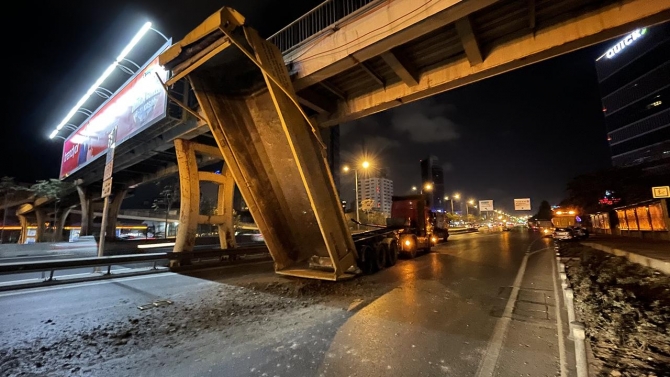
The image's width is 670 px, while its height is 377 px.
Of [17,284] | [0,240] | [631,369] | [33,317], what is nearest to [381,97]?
[631,369]

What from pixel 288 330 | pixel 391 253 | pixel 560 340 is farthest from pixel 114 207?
pixel 560 340

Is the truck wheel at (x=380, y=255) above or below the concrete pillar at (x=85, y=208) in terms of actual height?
below

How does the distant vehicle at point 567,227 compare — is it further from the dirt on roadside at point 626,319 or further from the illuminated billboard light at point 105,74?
the illuminated billboard light at point 105,74

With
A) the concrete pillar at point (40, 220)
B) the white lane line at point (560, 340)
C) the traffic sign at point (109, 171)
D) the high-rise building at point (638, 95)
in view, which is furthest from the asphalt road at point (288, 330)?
the high-rise building at point (638, 95)

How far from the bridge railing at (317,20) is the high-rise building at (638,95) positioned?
8211cm

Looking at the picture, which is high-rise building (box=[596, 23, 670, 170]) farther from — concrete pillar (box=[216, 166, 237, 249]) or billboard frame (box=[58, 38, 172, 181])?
billboard frame (box=[58, 38, 172, 181])

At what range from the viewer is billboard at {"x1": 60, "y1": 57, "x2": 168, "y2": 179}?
42.2 ft

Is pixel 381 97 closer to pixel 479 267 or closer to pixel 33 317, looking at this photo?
pixel 479 267

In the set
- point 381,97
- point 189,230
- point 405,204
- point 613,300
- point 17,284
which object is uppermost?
point 381,97

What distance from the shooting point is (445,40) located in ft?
23.6

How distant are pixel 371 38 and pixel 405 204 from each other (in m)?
10.6

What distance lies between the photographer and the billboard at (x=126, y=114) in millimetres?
12859

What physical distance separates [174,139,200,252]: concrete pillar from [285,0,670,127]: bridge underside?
18.0ft

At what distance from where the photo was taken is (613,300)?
6266mm
